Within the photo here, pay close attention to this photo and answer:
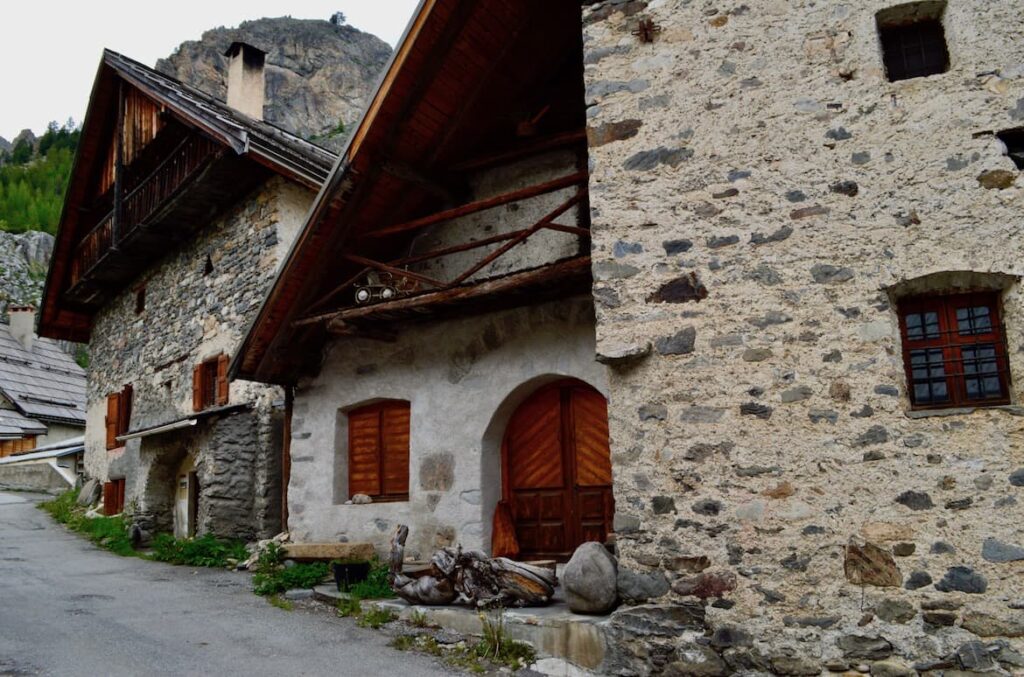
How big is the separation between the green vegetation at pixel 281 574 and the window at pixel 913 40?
21.7ft

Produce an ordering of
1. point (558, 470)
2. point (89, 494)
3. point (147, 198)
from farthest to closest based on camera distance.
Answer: point (89, 494) → point (147, 198) → point (558, 470)

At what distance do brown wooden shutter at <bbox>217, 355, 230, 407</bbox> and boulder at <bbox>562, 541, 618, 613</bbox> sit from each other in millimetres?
7236

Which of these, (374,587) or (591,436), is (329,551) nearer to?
(374,587)

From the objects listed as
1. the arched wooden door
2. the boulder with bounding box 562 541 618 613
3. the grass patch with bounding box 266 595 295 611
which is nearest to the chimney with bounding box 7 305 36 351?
the grass patch with bounding box 266 595 295 611

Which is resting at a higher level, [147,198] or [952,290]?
[147,198]

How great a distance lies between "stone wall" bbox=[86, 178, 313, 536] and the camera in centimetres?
1021

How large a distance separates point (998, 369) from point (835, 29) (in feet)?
7.80

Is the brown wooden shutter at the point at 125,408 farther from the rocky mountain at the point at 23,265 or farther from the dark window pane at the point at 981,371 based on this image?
the rocky mountain at the point at 23,265

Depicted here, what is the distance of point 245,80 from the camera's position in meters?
15.3

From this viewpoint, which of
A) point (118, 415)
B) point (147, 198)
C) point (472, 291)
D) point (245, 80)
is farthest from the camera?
point (245, 80)

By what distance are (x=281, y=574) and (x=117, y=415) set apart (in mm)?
8501

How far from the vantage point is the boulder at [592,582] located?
5.24 metres

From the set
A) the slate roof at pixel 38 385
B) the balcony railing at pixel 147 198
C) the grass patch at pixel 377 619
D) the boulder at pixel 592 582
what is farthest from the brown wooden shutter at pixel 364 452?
the slate roof at pixel 38 385

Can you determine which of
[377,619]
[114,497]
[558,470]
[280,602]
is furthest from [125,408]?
[558,470]
